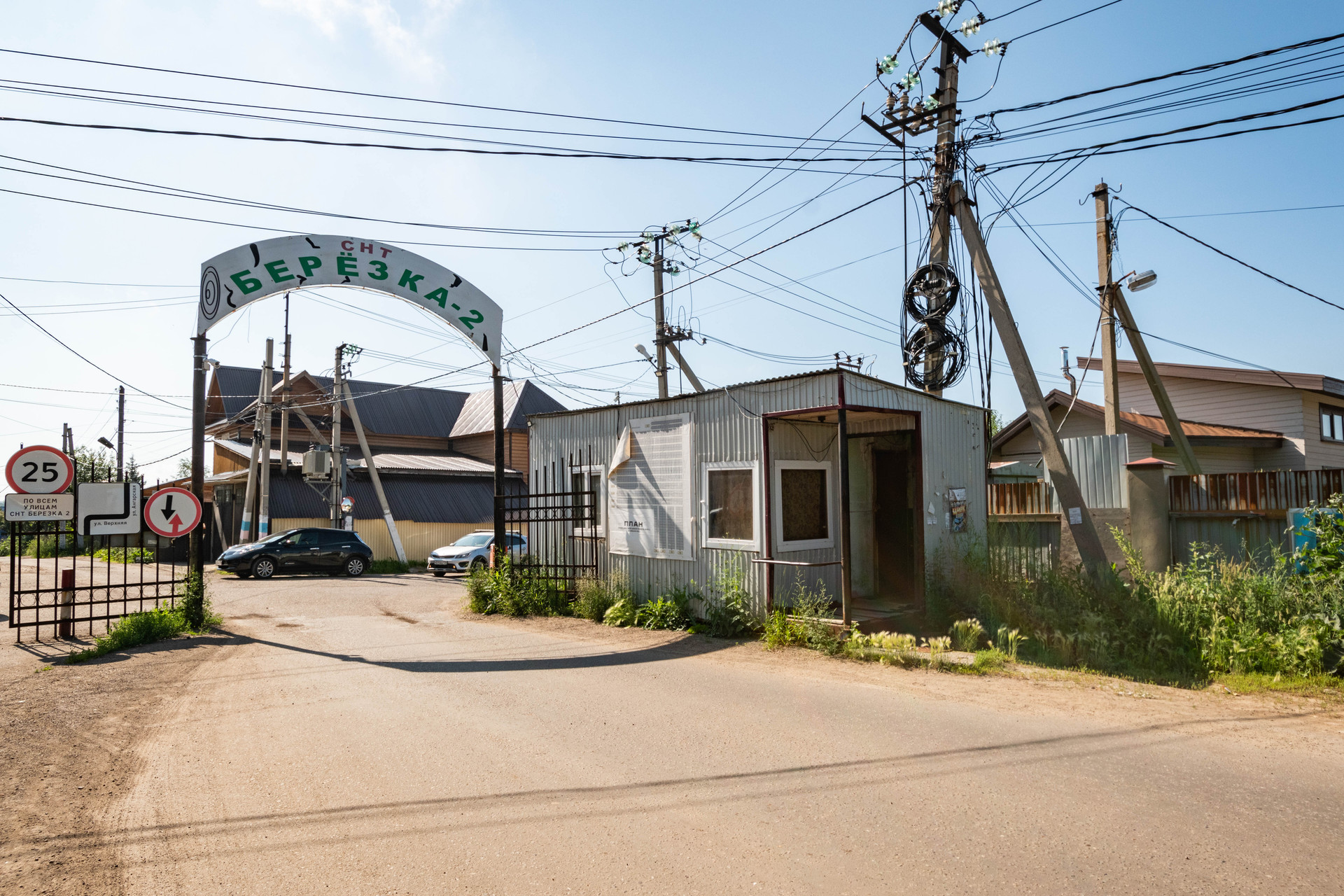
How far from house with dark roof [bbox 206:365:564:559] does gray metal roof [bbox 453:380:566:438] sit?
7cm

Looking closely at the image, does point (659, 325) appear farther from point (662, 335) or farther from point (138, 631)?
point (138, 631)

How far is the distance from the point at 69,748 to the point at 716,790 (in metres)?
5.18

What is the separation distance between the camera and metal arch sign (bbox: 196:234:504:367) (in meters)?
12.5

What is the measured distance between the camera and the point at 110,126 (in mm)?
11352

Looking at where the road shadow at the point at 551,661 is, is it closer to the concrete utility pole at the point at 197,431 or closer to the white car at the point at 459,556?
the concrete utility pole at the point at 197,431

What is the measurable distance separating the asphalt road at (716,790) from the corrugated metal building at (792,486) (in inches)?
110

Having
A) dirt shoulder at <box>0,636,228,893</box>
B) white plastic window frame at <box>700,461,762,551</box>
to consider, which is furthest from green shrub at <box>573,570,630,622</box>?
dirt shoulder at <box>0,636,228,893</box>

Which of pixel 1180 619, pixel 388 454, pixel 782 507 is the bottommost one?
pixel 1180 619

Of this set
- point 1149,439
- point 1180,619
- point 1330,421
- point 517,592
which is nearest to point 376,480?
point 517,592

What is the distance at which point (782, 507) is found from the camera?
11.1 m

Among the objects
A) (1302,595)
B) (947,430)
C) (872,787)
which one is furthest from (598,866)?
(947,430)

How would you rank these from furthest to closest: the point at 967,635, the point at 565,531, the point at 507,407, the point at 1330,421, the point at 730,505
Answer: the point at 507,407 → the point at 1330,421 → the point at 565,531 → the point at 730,505 → the point at 967,635

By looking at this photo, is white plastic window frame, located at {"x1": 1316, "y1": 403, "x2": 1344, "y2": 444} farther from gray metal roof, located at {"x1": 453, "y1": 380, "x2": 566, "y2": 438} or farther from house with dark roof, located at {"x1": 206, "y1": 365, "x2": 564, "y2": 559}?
gray metal roof, located at {"x1": 453, "y1": 380, "x2": 566, "y2": 438}

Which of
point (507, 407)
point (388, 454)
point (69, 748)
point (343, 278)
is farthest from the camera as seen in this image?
point (507, 407)
